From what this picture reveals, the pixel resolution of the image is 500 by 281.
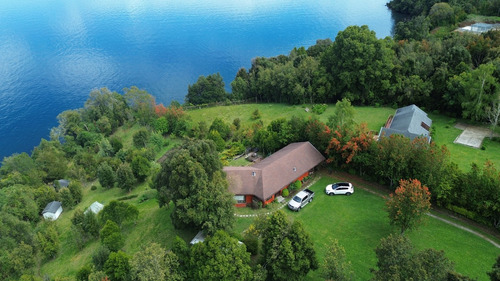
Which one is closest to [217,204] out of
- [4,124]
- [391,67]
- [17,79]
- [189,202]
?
[189,202]

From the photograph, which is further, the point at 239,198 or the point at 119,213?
the point at 239,198

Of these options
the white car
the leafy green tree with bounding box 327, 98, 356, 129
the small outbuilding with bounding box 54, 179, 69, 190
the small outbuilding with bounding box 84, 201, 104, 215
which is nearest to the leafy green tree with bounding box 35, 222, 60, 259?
the small outbuilding with bounding box 84, 201, 104, 215

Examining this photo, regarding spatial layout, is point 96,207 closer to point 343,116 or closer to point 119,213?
point 119,213

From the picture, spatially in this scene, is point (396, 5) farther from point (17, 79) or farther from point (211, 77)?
point (17, 79)

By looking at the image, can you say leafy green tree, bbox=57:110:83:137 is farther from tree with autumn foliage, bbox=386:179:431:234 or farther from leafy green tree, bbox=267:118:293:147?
tree with autumn foliage, bbox=386:179:431:234

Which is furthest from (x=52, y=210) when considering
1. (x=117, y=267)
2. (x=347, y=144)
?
(x=347, y=144)

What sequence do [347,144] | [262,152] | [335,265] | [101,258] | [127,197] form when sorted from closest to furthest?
[335,265], [101,258], [347,144], [127,197], [262,152]

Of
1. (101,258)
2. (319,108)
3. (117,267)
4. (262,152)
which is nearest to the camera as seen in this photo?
(117,267)
